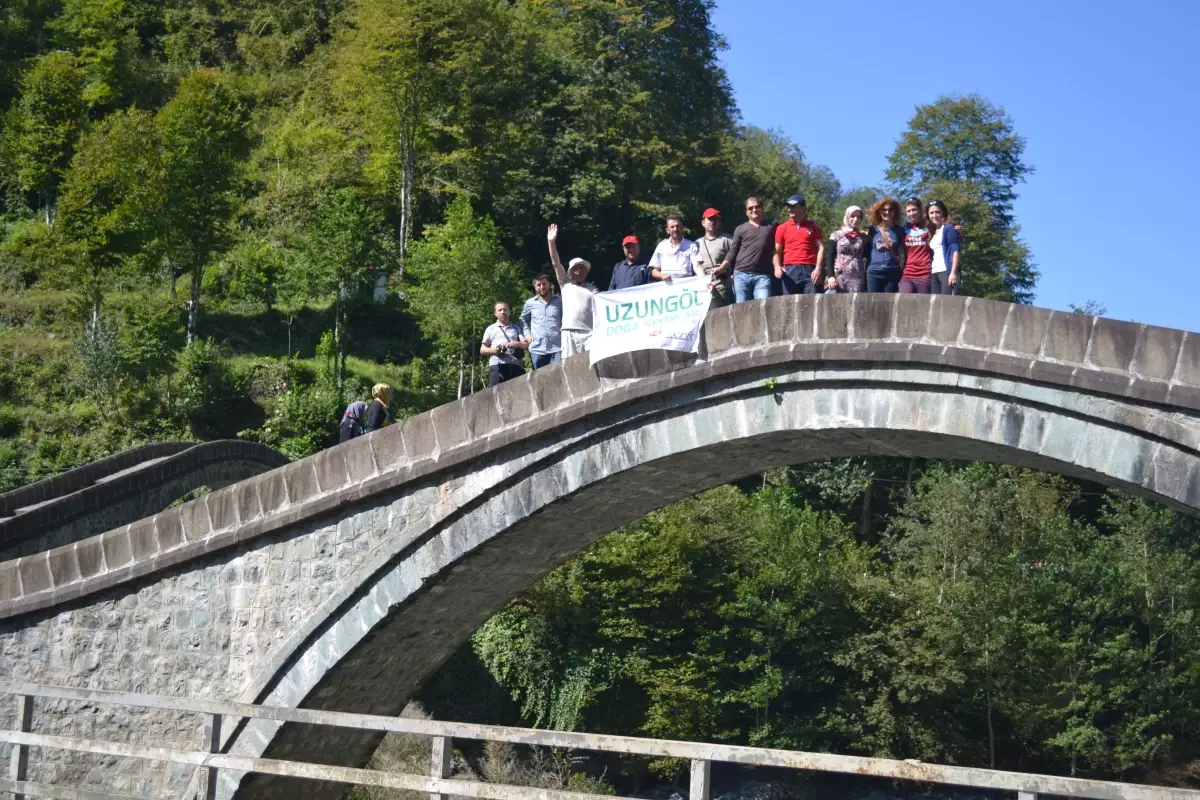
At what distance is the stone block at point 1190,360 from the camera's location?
Answer: 716cm

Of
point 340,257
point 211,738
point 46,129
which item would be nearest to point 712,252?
point 211,738

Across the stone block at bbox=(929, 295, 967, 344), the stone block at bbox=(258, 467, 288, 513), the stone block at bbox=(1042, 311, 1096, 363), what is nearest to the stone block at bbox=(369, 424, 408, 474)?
the stone block at bbox=(258, 467, 288, 513)

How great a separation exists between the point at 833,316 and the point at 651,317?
4.12ft

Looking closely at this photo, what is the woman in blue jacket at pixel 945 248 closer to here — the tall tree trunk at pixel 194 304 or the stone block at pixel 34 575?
the stone block at pixel 34 575

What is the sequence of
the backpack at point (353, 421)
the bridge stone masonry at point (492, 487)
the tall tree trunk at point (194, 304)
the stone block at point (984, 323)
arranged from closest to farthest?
1. the bridge stone masonry at point (492, 487)
2. the stone block at point (984, 323)
3. the backpack at point (353, 421)
4. the tall tree trunk at point (194, 304)

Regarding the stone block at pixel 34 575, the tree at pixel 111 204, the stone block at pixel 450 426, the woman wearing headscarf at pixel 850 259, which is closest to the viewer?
the woman wearing headscarf at pixel 850 259

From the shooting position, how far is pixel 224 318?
100ft

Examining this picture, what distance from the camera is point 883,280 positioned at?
9.43m

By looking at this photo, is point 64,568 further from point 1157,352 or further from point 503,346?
point 1157,352

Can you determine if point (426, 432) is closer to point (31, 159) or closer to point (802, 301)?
point (802, 301)

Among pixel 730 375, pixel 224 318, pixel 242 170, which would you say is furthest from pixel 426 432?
pixel 242 170

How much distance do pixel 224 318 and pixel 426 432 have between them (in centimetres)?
2221

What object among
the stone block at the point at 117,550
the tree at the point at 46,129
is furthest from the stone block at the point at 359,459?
the tree at the point at 46,129

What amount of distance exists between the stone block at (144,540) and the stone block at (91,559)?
29cm
